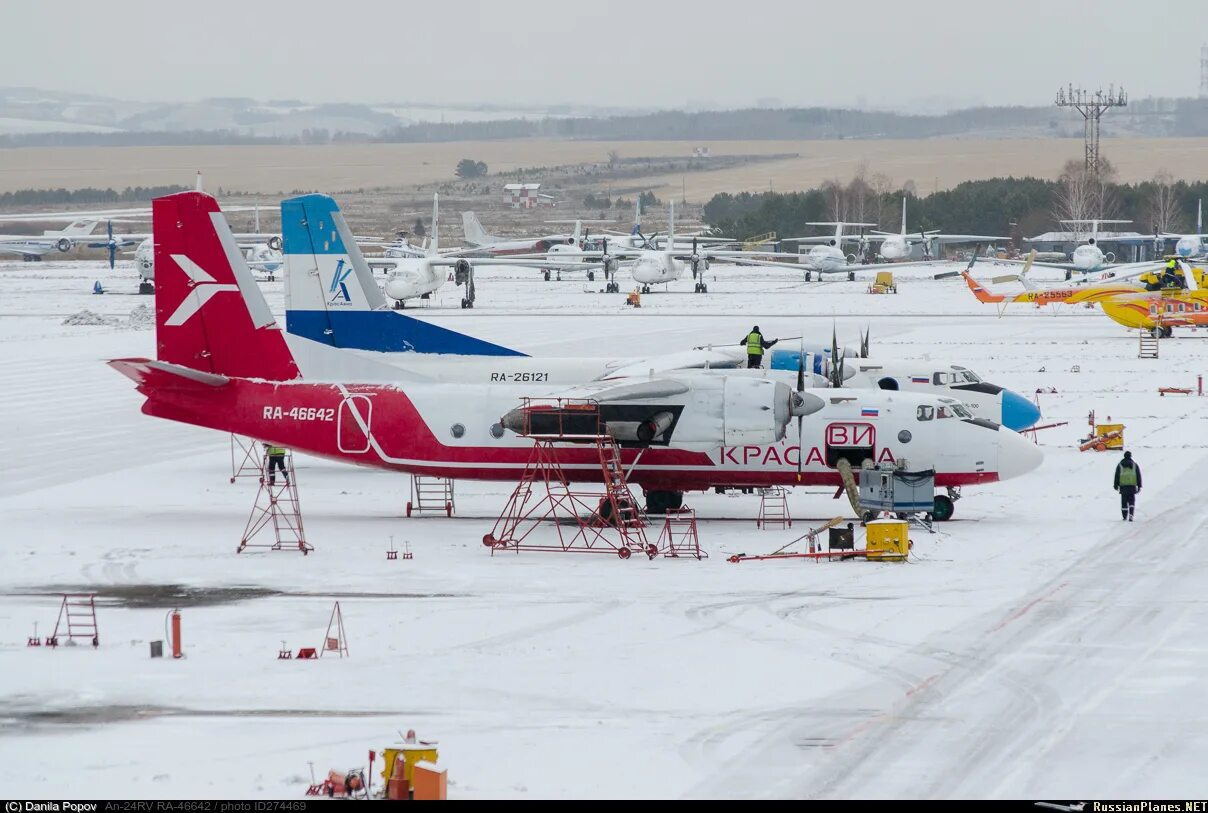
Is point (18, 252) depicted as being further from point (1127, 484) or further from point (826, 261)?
point (1127, 484)

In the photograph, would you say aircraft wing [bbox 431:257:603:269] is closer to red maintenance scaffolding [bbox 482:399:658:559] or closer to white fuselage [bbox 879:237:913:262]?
white fuselage [bbox 879:237:913:262]

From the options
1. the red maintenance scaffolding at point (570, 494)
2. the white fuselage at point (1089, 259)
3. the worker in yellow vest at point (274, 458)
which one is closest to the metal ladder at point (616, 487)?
the red maintenance scaffolding at point (570, 494)

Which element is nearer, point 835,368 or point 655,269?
point 835,368

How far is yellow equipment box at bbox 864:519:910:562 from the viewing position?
27141 millimetres

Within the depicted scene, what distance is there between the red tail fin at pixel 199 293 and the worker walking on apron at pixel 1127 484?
736 inches

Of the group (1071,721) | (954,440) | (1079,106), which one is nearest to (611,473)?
(954,440)

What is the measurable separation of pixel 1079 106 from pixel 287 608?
15534cm

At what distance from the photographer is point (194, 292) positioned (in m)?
33.2

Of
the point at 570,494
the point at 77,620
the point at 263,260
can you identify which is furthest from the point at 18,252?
the point at 77,620

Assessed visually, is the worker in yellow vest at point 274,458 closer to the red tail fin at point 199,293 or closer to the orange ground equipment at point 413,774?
the red tail fin at point 199,293

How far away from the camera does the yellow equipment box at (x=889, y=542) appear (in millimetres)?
27141

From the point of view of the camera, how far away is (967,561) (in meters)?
27.0

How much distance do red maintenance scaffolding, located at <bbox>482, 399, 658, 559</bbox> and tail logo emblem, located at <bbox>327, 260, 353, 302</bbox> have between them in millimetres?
9931

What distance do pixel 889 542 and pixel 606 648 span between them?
8088mm
